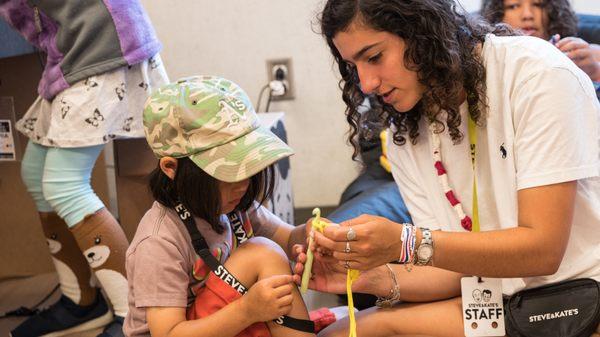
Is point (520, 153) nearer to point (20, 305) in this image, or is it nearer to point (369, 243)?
point (369, 243)

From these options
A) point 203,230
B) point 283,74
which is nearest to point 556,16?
point 283,74

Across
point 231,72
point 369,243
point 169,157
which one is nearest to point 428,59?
point 369,243

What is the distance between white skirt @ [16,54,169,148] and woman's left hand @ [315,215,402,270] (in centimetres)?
90

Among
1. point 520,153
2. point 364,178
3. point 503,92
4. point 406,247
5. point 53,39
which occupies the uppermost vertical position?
point 53,39

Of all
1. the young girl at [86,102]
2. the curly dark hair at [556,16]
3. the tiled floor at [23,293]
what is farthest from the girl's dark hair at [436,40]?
the tiled floor at [23,293]

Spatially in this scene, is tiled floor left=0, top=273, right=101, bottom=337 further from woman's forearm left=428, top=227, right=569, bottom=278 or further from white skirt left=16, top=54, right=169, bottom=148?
woman's forearm left=428, top=227, right=569, bottom=278

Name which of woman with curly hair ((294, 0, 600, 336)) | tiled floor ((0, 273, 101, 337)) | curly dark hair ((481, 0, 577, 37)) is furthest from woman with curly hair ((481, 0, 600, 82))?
tiled floor ((0, 273, 101, 337))

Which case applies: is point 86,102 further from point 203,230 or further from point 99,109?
point 203,230

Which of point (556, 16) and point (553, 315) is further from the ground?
point (556, 16)

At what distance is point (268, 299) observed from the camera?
1293 millimetres

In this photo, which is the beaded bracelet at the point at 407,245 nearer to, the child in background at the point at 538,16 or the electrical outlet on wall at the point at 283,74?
the child in background at the point at 538,16

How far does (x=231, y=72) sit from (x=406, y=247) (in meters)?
1.79

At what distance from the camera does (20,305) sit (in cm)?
247

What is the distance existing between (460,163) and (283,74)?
4.86 feet
